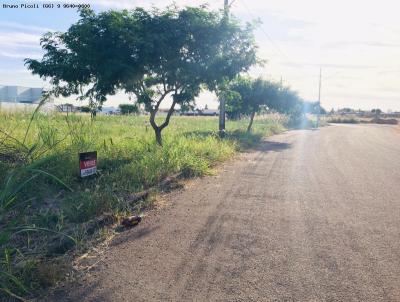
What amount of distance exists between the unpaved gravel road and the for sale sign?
1.44 metres

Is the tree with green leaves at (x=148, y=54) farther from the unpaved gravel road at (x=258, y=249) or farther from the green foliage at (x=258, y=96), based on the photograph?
the green foliage at (x=258, y=96)

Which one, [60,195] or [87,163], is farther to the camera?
[87,163]

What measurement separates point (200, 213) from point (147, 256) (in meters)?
1.83

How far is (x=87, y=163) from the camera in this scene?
6.46 metres

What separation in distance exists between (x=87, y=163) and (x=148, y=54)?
4.26 m

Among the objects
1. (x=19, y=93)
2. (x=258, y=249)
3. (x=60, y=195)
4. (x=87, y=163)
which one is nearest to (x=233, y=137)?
(x=87, y=163)

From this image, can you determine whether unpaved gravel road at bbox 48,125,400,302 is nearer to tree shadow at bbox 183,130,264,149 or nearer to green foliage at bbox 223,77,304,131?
tree shadow at bbox 183,130,264,149

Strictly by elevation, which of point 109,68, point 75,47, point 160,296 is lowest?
point 160,296

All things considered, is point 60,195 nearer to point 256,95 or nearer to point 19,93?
point 256,95

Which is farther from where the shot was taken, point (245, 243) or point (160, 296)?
point (245, 243)

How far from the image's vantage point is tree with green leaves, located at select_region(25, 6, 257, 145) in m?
9.59

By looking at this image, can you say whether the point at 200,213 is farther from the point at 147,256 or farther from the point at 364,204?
the point at 364,204

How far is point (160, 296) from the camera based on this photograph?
134 inches

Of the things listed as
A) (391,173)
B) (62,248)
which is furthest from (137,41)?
(391,173)
